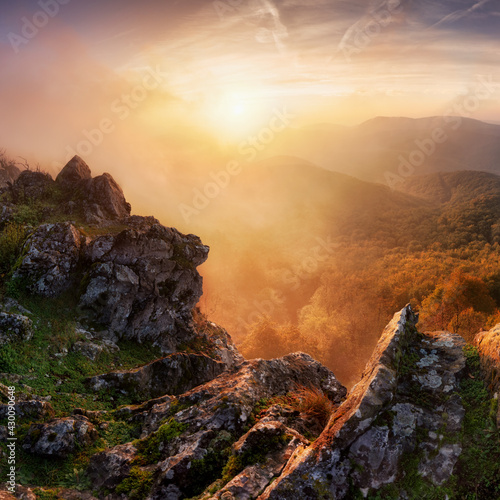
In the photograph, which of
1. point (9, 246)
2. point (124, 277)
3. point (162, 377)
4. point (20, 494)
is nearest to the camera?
point (20, 494)

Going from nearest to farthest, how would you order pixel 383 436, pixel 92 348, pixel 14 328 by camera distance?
pixel 383 436 < pixel 14 328 < pixel 92 348

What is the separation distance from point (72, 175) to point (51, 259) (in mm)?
13029

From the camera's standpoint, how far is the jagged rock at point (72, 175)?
97.2 feet

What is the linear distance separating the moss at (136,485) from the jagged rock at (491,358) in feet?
29.0

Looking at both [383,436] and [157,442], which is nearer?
[383,436]

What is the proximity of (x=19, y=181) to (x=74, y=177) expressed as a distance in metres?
4.39

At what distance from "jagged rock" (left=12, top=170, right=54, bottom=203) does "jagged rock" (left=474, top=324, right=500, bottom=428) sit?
3193cm

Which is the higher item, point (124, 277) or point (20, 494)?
point (124, 277)

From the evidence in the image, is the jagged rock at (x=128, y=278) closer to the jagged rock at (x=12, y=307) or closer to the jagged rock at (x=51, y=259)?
the jagged rock at (x=51, y=259)

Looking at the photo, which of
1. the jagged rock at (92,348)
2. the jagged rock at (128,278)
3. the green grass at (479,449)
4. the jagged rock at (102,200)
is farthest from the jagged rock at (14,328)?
the green grass at (479,449)

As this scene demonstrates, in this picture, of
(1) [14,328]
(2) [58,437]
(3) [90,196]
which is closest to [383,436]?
(2) [58,437]

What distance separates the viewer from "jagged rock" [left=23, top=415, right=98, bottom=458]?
971 centimetres

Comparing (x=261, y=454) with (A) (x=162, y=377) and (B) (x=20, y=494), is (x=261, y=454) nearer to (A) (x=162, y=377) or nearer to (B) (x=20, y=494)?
(B) (x=20, y=494)

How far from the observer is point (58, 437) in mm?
9930
